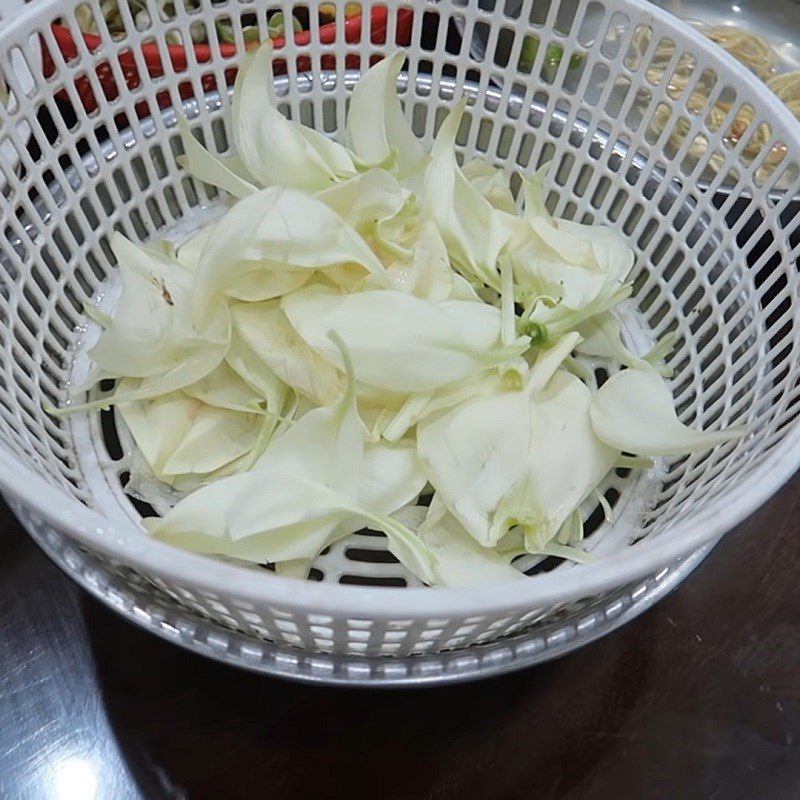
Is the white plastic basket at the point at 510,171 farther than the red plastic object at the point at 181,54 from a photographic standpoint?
No

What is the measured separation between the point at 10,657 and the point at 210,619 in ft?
0.60

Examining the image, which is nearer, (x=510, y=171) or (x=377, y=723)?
(x=377, y=723)

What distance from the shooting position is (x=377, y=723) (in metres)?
0.48

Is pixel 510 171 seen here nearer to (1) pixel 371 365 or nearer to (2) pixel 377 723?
(1) pixel 371 365

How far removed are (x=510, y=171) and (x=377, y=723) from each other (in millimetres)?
454

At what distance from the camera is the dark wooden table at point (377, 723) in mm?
469

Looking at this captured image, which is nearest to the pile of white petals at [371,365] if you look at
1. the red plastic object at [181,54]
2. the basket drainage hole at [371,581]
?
the basket drainage hole at [371,581]

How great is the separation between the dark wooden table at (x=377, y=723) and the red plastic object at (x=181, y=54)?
0.45 metres

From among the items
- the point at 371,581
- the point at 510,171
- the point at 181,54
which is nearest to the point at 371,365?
the point at 371,581

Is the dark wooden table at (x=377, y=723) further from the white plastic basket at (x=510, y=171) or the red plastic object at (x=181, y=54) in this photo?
the red plastic object at (x=181, y=54)

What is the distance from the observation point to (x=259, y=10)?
0.60 meters

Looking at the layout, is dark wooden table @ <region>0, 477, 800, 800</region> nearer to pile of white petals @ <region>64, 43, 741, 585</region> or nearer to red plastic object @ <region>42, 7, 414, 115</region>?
pile of white petals @ <region>64, 43, 741, 585</region>

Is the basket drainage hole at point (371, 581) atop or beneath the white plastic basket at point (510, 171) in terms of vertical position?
beneath

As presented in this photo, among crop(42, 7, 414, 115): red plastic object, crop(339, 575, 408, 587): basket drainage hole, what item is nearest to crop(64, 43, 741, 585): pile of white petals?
crop(339, 575, 408, 587): basket drainage hole
